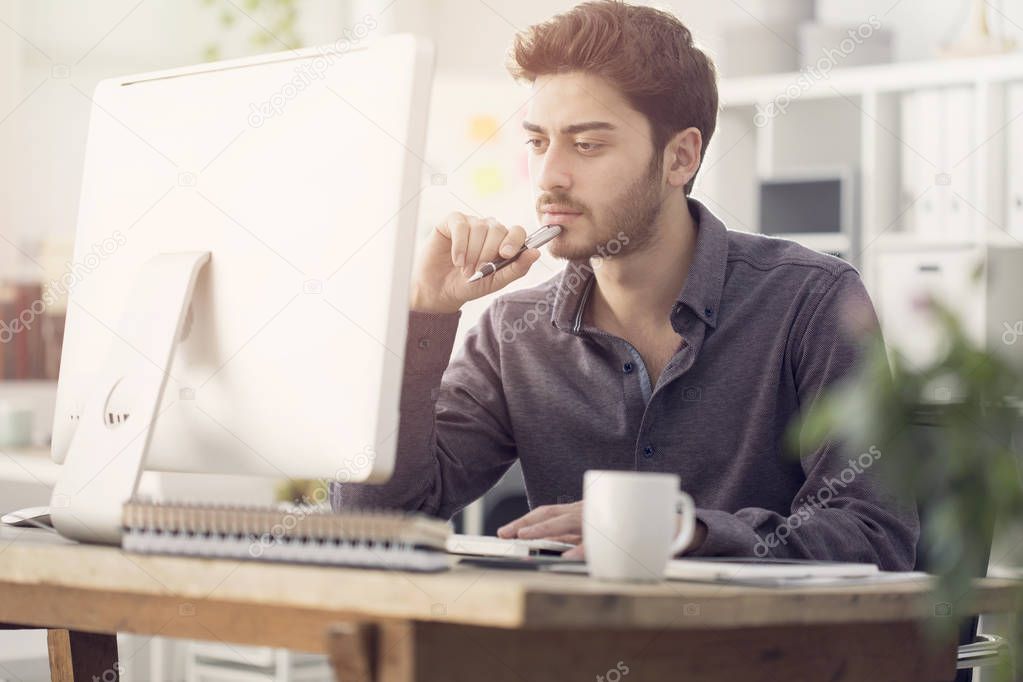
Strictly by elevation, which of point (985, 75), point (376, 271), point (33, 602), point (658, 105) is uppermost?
point (985, 75)

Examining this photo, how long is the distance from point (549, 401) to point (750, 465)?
28cm

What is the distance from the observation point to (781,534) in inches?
51.3

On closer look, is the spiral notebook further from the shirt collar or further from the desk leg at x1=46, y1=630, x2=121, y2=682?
the shirt collar

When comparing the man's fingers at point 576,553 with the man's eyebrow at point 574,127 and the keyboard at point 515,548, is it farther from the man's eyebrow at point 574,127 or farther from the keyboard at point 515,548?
the man's eyebrow at point 574,127

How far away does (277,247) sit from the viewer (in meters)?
1.13

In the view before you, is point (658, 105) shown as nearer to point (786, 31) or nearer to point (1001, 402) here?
point (1001, 402)

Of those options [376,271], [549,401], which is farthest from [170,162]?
[549,401]

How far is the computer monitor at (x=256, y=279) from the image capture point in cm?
106

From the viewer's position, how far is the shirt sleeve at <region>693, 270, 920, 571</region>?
4.10ft

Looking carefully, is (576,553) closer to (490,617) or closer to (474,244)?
(490,617)

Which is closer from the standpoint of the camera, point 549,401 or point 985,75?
point 549,401

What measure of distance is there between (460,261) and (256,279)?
421mm

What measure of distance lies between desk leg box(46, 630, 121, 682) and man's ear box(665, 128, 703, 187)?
3.16ft

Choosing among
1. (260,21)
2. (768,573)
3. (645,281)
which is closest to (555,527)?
(768,573)
